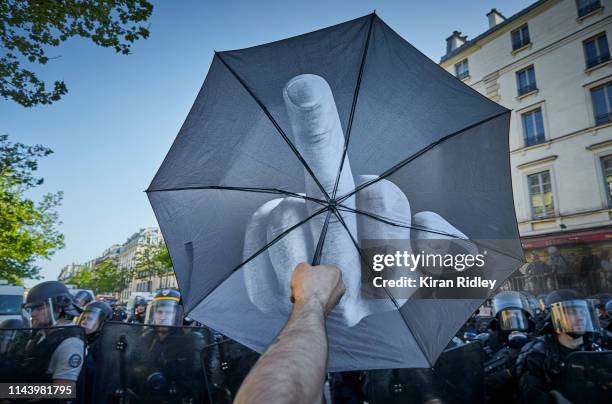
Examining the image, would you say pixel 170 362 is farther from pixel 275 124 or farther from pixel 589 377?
pixel 589 377

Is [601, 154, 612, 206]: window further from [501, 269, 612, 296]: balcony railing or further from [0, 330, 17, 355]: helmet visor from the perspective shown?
[0, 330, 17, 355]: helmet visor

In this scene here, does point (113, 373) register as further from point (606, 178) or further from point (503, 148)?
point (606, 178)

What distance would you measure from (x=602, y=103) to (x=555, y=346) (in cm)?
1905

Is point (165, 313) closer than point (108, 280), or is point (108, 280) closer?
point (165, 313)

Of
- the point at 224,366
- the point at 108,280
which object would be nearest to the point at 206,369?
the point at 224,366

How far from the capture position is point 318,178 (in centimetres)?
→ 195

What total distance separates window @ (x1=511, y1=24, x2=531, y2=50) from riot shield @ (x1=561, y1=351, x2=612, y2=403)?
77.2 ft

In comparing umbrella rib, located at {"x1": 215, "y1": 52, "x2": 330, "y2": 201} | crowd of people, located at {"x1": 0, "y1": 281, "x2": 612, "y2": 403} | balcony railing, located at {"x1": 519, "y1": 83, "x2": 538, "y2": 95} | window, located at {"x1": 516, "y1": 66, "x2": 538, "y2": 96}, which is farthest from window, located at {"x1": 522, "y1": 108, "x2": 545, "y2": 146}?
umbrella rib, located at {"x1": 215, "y1": 52, "x2": 330, "y2": 201}

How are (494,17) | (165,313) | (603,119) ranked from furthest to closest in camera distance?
(494,17) < (603,119) < (165,313)

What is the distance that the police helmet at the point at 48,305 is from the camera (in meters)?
4.08

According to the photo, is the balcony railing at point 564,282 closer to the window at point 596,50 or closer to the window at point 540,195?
the window at point 540,195

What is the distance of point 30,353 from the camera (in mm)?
2770

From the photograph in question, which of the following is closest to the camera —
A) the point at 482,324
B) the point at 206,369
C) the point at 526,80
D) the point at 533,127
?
Result: the point at 206,369

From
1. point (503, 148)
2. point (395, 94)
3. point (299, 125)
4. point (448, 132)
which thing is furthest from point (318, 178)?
point (503, 148)
